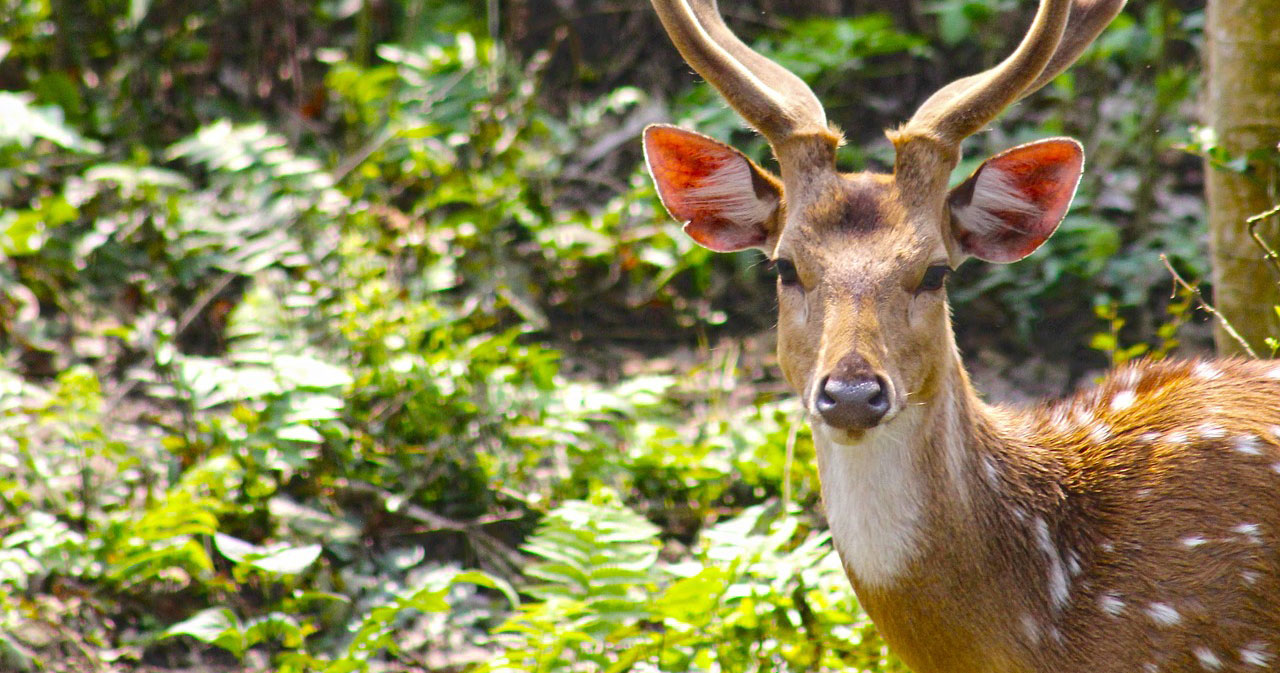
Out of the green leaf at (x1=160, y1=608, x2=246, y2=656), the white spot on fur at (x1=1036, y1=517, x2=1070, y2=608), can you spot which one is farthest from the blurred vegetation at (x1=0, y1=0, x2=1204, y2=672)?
the white spot on fur at (x1=1036, y1=517, x2=1070, y2=608)

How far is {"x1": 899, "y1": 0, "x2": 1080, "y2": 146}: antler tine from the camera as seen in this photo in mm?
3342

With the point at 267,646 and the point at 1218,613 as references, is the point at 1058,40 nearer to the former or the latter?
the point at 1218,613

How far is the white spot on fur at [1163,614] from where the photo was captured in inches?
131

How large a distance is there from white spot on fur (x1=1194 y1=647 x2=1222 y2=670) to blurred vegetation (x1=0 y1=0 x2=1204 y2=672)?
903 millimetres

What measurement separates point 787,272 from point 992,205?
1.76ft

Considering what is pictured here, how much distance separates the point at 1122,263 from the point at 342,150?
3705mm

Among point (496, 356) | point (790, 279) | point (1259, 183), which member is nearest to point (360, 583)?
point (496, 356)

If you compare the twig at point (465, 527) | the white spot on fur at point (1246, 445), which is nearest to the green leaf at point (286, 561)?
the twig at point (465, 527)

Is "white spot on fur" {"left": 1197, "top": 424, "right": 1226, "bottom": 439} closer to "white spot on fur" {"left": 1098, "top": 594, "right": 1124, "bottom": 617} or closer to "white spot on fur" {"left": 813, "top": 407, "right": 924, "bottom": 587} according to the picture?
"white spot on fur" {"left": 1098, "top": 594, "right": 1124, "bottom": 617}

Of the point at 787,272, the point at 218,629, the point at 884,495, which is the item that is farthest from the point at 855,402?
the point at 218,629

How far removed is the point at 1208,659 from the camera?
3297mm

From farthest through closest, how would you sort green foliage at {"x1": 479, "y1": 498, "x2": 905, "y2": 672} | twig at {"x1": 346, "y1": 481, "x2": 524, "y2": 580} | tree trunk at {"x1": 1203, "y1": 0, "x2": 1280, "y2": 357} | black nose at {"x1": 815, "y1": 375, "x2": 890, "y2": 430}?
twig at {"x1": 346, "y1": 481, "x2": 524, "y2": 580}, tree trunk at {"x1": 1203, "y1": 0, "x2": 1280, "y2": 357}, green foliage at {"x1": 479, "y1": 498, "x2": 905, "y2": 672}, black nose at {"x1": 815, "y1": 375, "x2": 890, "y2": 430}

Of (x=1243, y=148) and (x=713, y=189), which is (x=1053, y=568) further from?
(x=1243, y=148)

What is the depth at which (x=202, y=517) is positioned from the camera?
14.1 feet
